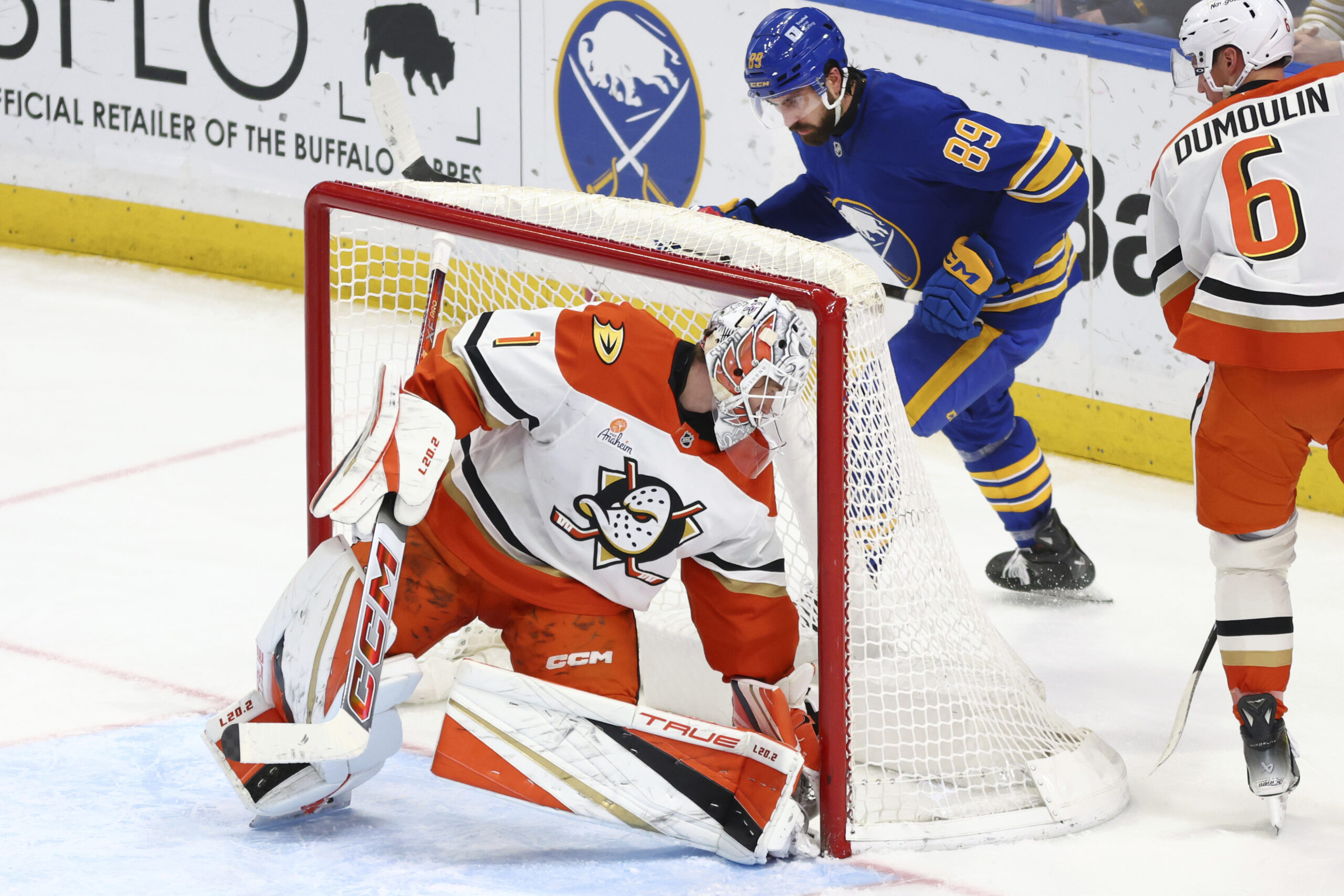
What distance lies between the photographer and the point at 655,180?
210 inches

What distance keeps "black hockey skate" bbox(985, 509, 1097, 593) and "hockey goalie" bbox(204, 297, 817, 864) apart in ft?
A: 4.35

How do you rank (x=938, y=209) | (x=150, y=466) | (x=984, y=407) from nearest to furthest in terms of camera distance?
(x=938, y=209) → (x=984, y=407) → (x=150, y=466)

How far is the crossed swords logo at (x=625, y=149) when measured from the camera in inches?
208

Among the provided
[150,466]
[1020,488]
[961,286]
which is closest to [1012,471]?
[1020,488]

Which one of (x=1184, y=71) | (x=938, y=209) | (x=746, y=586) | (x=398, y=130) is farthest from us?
(x=938, y=209)

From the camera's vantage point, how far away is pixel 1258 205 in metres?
2.71

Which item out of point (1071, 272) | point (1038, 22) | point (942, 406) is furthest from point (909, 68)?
point (942, 406)

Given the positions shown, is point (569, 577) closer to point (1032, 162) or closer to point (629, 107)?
point (1032, 162)

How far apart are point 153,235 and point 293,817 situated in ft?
13.2

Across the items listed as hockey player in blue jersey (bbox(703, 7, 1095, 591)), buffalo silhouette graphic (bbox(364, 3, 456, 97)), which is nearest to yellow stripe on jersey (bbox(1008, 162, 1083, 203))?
hockey player in blue jersey (bbox(703, 7, 1095, 591))

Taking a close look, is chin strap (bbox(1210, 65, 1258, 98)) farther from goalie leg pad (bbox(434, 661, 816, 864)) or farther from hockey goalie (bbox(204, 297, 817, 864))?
goalie leg pad (bbox(434, 661, 816, 864))

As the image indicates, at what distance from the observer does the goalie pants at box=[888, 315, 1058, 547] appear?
3643 millimetres

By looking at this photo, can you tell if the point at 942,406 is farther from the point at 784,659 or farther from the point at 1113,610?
the point at 784,659

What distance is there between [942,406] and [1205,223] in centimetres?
97
